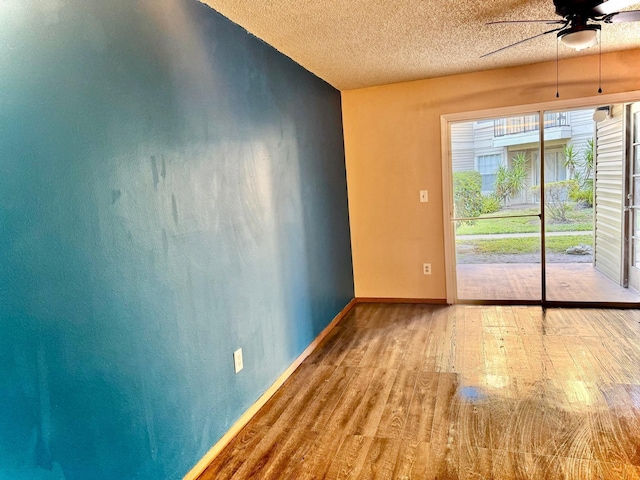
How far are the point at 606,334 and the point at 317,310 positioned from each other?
2235mm

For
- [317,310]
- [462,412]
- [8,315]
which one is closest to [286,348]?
[317,310]

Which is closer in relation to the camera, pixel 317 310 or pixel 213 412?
pixel 213 412

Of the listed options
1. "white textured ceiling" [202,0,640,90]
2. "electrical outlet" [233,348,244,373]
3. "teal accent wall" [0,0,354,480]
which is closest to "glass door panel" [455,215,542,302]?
"white textured ceiling" [202,0,640,90]

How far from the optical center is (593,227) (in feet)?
14.4

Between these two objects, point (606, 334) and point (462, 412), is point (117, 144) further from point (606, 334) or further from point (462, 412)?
point (606, 334)

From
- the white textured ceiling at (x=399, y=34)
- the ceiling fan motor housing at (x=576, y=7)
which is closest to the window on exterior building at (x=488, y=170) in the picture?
the white textured ceiling at (x=399, y=34)

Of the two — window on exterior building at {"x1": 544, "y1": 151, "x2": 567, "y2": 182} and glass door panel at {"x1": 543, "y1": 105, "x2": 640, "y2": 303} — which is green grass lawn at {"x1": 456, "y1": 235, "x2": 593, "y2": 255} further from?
window on exterior building at {"x1": 544, "y1": 151, "x2": 567, "y2": 182}

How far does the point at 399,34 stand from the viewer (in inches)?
108

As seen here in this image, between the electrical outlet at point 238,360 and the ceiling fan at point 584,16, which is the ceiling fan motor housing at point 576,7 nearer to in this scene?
the ceiling fan at point 584,16

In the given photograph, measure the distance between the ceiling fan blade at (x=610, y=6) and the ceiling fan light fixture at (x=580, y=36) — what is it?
0.27 ft

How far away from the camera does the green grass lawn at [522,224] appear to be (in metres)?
4.03

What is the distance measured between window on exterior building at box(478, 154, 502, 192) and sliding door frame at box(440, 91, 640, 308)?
1.02 feet

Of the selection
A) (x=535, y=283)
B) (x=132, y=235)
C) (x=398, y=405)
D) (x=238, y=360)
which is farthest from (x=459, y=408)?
(x=535, y=283)

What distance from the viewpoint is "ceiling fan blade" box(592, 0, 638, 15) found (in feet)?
6.77
